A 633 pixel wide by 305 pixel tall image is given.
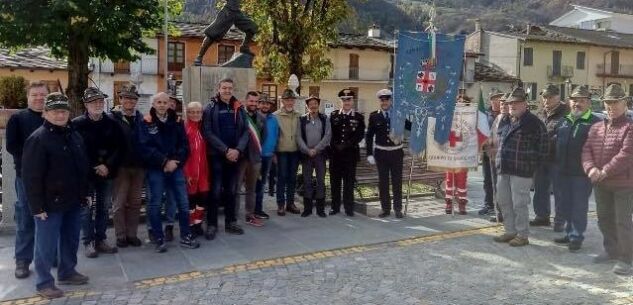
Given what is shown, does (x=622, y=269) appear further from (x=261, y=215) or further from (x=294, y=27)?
(x=294, y=27)

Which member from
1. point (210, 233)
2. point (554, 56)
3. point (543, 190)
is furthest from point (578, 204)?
point (554, 56)

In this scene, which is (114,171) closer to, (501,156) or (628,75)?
(501,156)

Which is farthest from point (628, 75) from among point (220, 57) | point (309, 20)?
point (309, 20)

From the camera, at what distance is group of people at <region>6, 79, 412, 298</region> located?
5094 mm

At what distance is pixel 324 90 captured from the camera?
141 feet

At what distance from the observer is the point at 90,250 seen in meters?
6.29

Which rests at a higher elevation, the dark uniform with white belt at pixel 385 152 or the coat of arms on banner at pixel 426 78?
the coat of arms on banner at pixel 426 78

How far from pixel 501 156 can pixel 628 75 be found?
184ft

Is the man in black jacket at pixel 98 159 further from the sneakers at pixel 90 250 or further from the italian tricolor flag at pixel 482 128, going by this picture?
the italian tricolor flag at pixel 482 128

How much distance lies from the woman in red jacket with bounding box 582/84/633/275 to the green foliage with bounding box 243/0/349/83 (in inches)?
595

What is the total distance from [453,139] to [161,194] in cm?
479

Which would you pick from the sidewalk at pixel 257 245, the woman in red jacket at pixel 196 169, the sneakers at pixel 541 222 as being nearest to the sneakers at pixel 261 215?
the sidewalk at pixel 257 245

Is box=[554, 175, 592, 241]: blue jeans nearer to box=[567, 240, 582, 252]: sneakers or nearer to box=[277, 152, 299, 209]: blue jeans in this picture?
box=[567, 240, 582, 252]: sneakers

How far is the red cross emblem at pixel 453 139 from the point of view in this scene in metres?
9.02
